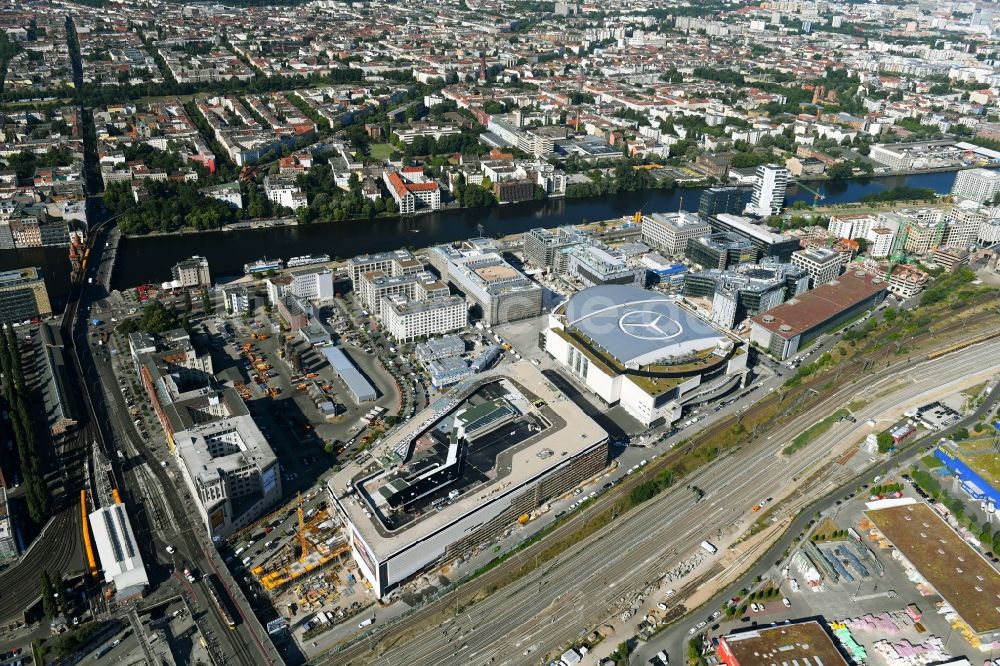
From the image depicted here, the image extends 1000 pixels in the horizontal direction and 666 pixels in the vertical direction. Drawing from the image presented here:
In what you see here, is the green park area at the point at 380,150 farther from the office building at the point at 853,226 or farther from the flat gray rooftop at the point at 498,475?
the flat gray rooftop at the point at 498,475

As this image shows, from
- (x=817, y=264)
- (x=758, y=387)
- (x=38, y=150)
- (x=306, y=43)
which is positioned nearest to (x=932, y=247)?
(x=817, y=264)

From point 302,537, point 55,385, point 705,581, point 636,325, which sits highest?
point 636,325

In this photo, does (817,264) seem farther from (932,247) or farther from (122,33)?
(122,33)

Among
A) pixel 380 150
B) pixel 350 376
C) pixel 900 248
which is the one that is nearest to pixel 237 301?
pixel 350 376

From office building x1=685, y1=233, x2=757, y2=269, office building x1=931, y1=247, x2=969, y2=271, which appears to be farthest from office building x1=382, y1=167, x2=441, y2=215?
office building x1=931, y1=247, x2=969, y2=271

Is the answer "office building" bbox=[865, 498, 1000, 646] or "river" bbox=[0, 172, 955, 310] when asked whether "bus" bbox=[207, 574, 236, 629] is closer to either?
"office building" bbox=[865, 498, 1000, 646]

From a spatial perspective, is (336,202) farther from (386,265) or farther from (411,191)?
(386,265)

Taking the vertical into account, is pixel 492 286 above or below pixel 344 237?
above

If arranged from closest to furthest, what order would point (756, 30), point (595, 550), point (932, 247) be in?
point (595, 550) → point (932, 247) → point (756, 30)
